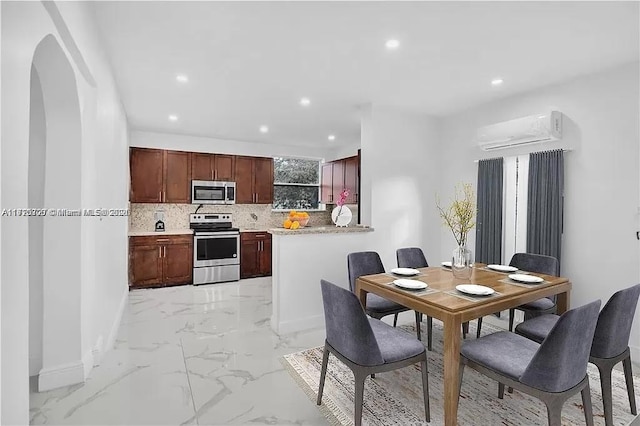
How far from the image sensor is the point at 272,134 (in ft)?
18.6

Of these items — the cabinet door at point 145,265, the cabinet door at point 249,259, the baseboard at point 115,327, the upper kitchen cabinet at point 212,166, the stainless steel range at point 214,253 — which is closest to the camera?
the baseboard at point 115,327

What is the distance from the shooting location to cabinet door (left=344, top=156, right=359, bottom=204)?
562cm

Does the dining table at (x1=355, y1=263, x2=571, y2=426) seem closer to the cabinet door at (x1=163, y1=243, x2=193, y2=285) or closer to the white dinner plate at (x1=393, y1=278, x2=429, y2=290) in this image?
the white dinner plate at (x1=393, y1=278, x2=429, y2=290)

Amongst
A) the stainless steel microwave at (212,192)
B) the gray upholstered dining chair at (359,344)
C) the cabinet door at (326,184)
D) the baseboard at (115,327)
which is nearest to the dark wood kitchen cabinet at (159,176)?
the stainless steel microwave at (212,192)

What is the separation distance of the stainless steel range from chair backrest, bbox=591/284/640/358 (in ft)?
16.0

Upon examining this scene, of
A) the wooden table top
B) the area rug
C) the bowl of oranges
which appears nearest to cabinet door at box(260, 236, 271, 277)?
the bowl of oranges

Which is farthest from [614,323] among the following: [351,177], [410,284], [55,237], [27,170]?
[351,177]

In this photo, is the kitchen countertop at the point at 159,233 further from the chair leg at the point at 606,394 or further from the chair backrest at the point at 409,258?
the chair leg at the point at 606,394

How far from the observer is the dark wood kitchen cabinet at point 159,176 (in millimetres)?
5320

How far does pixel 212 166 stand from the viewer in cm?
585

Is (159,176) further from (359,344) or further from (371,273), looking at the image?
A: (359,344)

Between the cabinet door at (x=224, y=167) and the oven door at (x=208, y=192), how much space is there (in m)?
0.15

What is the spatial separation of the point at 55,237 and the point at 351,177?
429 centimetres

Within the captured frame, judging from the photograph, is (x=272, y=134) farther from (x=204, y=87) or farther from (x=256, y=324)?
(x=256, y=324)
